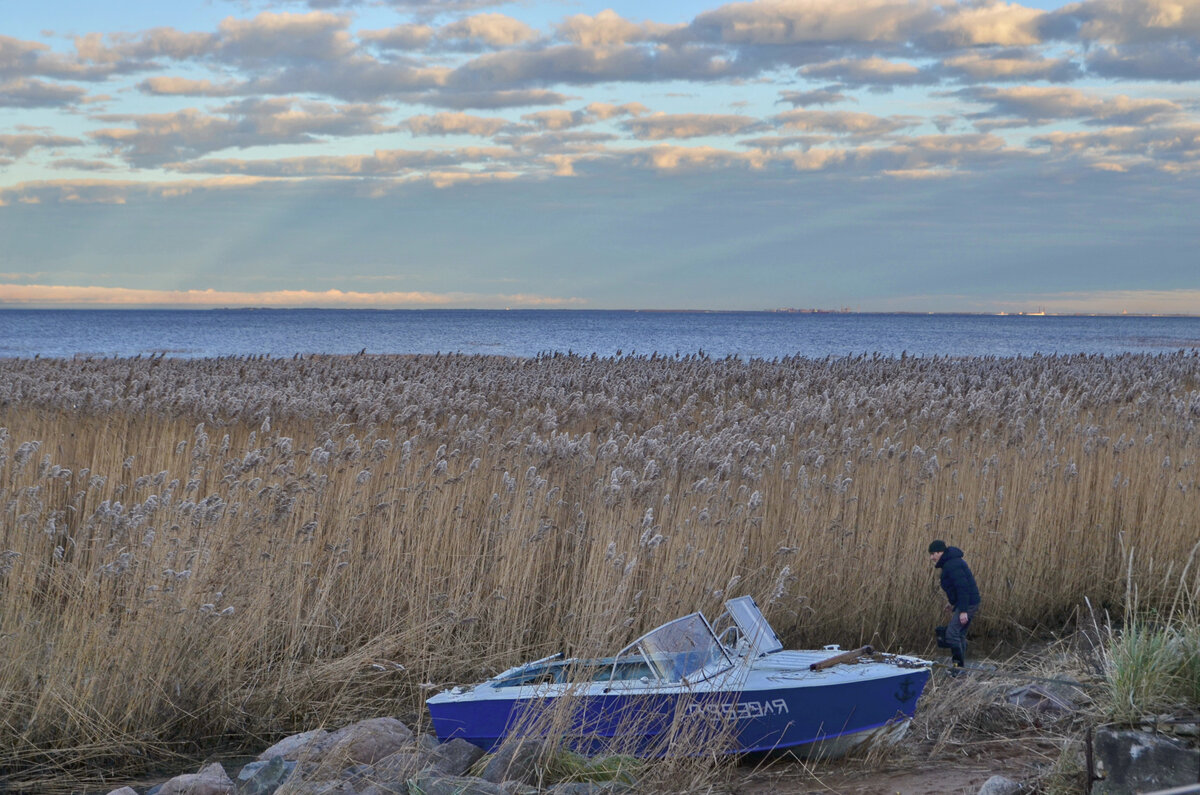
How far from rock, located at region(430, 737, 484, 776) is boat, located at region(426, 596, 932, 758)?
0.31ft

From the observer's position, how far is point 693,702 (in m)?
7.25

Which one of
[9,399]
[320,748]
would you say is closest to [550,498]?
[320,748]

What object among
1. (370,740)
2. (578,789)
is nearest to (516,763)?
(578,789)

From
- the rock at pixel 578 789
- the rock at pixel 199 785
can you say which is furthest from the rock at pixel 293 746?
the rock at pixel 578 789

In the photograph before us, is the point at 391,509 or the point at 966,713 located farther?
the point at 391,509

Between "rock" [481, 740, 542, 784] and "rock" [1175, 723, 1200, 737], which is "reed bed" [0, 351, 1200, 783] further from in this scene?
"rock" [1175, 723, 1200, 737]

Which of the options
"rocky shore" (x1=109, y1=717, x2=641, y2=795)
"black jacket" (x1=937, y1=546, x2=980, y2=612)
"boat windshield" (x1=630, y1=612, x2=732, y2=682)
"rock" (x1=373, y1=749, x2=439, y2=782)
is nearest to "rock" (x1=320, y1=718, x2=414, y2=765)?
"rocky shore" (x1=109, y1=717, x2=641, y2=795)

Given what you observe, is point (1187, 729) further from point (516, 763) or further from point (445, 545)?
point (445, 545)

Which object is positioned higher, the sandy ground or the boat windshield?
the boat windshield

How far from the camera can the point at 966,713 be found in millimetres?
8109

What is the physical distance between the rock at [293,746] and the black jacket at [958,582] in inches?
211

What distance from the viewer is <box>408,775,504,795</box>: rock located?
626 cm

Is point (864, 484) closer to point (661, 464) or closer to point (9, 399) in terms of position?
point (661, 464)

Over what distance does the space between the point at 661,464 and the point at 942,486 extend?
326 centimetres
